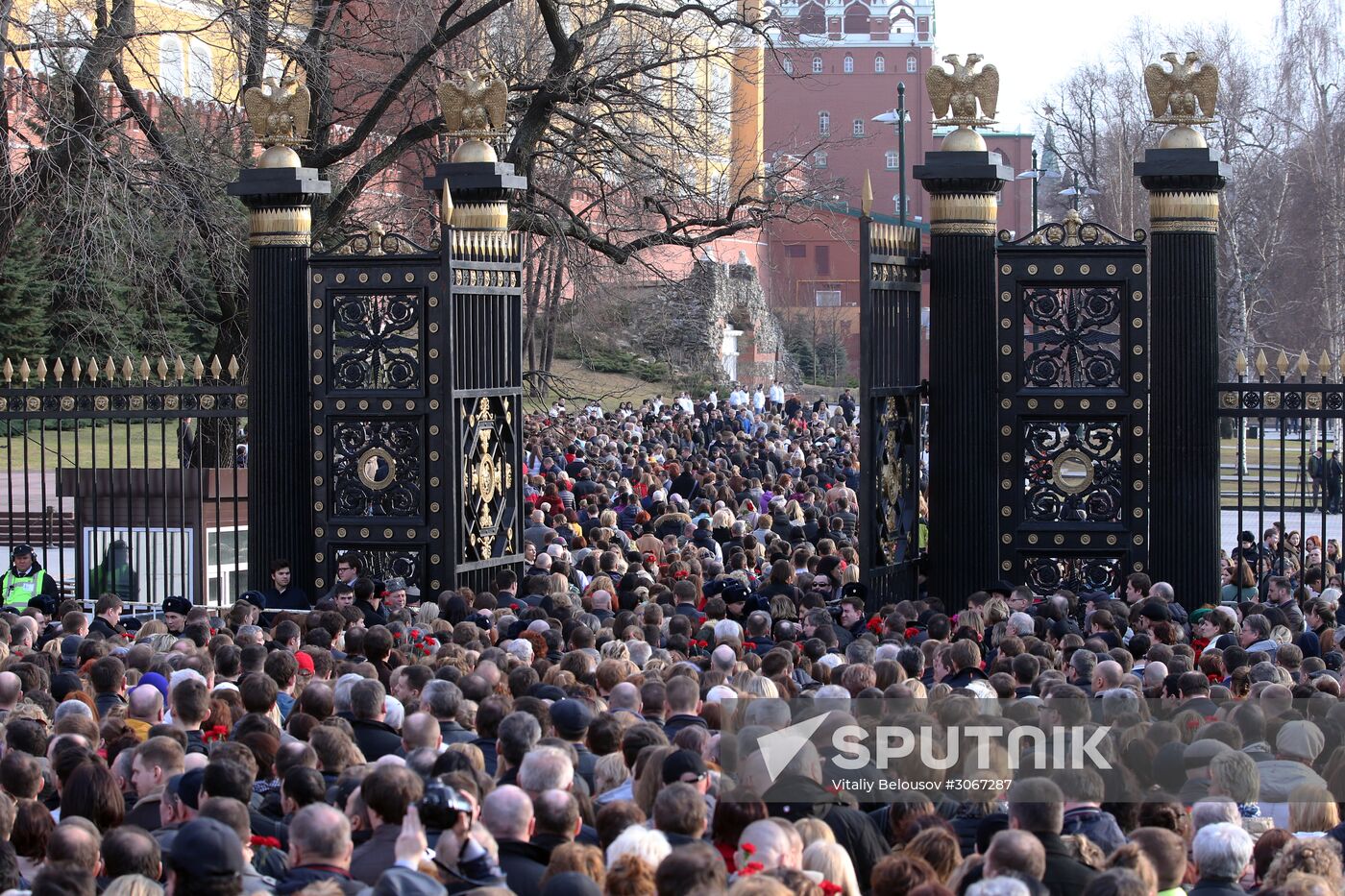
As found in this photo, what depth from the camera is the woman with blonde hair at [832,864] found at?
621 cm

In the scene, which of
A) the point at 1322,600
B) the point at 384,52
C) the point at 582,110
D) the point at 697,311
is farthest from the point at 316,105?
the point at 697,311

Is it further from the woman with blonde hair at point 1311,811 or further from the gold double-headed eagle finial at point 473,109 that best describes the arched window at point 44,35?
the woman with blonde hair at point 1311,811

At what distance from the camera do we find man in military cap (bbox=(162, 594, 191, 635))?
42.0 feet

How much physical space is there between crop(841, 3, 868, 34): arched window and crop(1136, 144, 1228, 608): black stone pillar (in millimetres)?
89233

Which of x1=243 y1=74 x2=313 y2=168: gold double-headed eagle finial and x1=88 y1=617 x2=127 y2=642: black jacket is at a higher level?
x1=243 y1=74 x2=313 y2=168: gold double-headed eagle finial

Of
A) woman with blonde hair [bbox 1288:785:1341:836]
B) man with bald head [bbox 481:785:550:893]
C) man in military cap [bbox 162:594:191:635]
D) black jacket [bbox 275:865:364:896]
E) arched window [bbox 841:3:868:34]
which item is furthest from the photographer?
arched window [bbox 841:3:868:34]

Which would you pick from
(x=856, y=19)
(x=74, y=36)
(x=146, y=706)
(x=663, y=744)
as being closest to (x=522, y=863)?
(x=663, y=744)

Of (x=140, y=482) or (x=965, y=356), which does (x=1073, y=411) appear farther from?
(x=140, y=482)

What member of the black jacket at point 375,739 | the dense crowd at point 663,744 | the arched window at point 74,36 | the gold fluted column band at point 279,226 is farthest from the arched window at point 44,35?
the black jacket at point 375,739

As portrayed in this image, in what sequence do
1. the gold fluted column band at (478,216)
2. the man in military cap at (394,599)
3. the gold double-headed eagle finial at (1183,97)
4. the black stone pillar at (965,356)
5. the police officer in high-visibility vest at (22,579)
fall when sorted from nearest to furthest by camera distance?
the man in military cap at (394,599) → the gold double-headed eagle finial at (1183,97) → the black stone pillar at (965,356) → the police officer in high-visibility vest at (22,579) → the gold fluted column band at (478,216)

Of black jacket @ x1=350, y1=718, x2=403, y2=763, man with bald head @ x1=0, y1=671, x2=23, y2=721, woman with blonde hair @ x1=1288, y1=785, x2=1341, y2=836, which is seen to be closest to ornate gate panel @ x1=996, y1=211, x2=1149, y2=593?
black jacket @ x1=350, y1=718, x2=403, y2=763

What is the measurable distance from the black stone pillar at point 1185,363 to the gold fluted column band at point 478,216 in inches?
199

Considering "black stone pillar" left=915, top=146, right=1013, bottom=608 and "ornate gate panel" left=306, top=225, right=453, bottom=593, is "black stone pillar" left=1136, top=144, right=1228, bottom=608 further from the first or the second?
"ornate gate panel" left=306, top=225, right=453, bottom=593

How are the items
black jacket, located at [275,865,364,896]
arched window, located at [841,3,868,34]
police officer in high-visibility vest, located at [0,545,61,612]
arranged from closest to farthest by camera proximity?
black jacket, located at [275,865,364,896] < police officer in high-visibility vest, located at [0,545,61,612] < arched window, located at [841,3,868,34]
